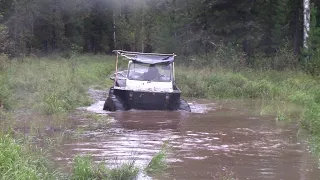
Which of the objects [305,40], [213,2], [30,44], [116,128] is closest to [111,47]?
[30,44]

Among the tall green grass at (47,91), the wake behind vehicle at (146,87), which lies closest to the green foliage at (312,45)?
the wake behind vehicle at (146,87)

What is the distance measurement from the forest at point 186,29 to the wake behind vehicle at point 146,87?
7.92m

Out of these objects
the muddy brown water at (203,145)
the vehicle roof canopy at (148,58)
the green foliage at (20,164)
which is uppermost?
the vehicle roof canopy at (148,58)

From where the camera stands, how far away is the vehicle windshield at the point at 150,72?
18453 mm

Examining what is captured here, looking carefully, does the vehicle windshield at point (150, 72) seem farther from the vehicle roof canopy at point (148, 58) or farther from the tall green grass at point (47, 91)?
the tall green grass at point (47, 91)

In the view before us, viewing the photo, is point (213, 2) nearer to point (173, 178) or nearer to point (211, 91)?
point (211, 91)

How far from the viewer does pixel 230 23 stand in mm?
33062

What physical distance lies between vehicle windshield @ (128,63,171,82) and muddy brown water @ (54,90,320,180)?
6.22ft

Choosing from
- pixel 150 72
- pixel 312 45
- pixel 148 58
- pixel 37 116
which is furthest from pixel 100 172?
pixel 312 45

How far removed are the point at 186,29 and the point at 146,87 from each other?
19.6m

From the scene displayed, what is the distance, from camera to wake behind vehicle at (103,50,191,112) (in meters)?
17.0

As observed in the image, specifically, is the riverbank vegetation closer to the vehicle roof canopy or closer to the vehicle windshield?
the vehicle windshield

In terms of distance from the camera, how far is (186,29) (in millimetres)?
36938

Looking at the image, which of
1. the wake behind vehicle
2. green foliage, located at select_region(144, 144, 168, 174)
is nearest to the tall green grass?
the wake behind vehicle
